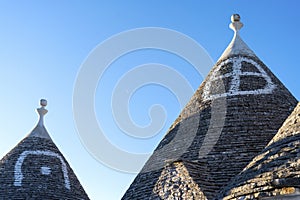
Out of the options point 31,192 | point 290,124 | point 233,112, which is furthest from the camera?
point 31,192

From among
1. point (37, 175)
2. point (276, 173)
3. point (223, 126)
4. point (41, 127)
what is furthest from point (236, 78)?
point (41, 127)

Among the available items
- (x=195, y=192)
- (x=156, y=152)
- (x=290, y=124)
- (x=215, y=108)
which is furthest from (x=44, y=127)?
(x=290, y=124)

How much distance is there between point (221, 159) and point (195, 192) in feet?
4.93

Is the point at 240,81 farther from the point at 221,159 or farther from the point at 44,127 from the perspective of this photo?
the point at 44,127

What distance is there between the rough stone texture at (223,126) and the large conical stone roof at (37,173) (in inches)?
130

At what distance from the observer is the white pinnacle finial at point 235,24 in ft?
55.8

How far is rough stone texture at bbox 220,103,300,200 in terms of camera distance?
889 centimetres

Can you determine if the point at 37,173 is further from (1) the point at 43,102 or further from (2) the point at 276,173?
(2) the point at 276,173

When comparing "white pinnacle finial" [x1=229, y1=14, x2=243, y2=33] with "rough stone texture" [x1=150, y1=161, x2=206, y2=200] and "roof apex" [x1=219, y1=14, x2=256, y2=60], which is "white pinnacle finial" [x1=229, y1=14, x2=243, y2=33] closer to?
"roof apex" [x1=219, y1=14, x2=256, y2=60]

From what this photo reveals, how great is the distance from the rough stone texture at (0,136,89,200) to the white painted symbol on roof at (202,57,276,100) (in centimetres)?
529

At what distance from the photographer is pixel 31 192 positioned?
54.9 ft

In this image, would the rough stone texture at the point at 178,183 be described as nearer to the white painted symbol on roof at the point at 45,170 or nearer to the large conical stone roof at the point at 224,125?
the large conical stone roof at the point at 224,125

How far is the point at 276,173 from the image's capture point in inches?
364

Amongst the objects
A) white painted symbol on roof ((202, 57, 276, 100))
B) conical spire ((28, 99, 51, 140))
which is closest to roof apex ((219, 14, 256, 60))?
white painted symbol on roof ((202, 57, 276, 100))
